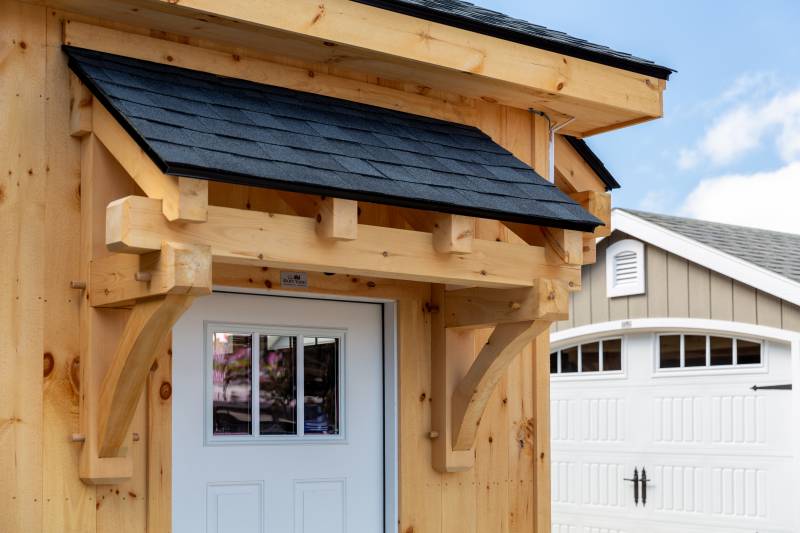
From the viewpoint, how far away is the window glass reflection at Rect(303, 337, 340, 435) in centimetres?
514

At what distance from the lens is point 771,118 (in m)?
34.8

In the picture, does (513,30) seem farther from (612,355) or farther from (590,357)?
(590,357)

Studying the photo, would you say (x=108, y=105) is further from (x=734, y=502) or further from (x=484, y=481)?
(x=734, y=502)

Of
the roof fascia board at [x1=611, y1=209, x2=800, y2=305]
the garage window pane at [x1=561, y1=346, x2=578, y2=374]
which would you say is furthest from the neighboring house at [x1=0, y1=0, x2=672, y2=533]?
the garage window pane at [x1=561, y1=346, x2=578, y2=374]

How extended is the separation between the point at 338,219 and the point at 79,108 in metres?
1.07

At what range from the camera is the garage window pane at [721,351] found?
1020 cm

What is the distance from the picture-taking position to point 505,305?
4.93 meters

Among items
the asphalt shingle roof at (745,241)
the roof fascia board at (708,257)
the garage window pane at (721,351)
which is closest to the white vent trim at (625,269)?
the roof fascia board at (708,257)

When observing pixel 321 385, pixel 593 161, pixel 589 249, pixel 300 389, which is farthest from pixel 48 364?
pixel 593 161

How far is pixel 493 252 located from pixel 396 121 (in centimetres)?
83

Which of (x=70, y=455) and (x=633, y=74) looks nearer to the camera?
(x=70, y=455)

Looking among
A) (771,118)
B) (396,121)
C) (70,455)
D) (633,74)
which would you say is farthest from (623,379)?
(771,118)

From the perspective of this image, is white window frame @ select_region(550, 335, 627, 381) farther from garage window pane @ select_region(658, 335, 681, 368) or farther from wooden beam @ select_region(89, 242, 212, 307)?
wooden beam @ select_region(89, 242, 212, 307)

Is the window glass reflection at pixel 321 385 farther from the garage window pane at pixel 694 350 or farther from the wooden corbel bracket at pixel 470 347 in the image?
the garage window pane at pixel 694 350
